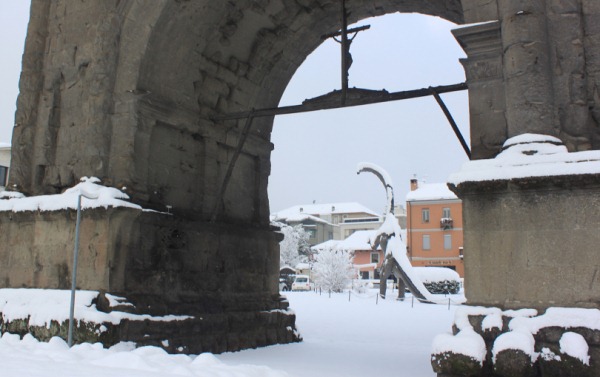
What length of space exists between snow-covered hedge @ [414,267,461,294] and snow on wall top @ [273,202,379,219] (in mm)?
46306

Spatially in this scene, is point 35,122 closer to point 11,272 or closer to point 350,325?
point 11,272

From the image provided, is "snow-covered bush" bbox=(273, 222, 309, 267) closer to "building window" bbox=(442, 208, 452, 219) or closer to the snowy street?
"building window" bbox=(442, 208, 452, 219)

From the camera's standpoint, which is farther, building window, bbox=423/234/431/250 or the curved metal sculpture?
building window, bbox=423/234/431/250

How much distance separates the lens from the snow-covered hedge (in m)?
28.2

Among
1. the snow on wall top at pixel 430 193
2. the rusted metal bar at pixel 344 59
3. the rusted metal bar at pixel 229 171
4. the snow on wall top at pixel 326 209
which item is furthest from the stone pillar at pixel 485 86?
the snow on wall top at pixel 326 209

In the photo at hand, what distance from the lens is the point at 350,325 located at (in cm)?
1199

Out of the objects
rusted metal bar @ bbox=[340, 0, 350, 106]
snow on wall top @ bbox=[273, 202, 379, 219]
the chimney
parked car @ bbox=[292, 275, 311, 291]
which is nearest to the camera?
rusted metal bar @ bbox=[340, 0, 350, 106]

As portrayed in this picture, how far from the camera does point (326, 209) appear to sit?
79.0m

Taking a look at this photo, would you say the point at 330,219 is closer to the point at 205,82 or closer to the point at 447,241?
the point at 447,241

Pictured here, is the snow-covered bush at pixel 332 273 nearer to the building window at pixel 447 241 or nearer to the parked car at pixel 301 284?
the parked car at pixel 301 284

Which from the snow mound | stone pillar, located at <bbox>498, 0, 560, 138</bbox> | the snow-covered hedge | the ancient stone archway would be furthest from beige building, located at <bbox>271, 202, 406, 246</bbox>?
the snow mound

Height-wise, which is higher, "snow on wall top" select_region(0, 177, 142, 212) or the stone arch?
the stone arch

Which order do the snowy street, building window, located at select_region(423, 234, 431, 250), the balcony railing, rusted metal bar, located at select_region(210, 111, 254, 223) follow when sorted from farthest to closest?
building window, located at select_region(423, 234, 431, 250) → the balcony railing → rusted metal bar, located at select_region(210, 111, 254, 223) → the snowy street

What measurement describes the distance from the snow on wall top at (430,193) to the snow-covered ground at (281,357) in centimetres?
3301
